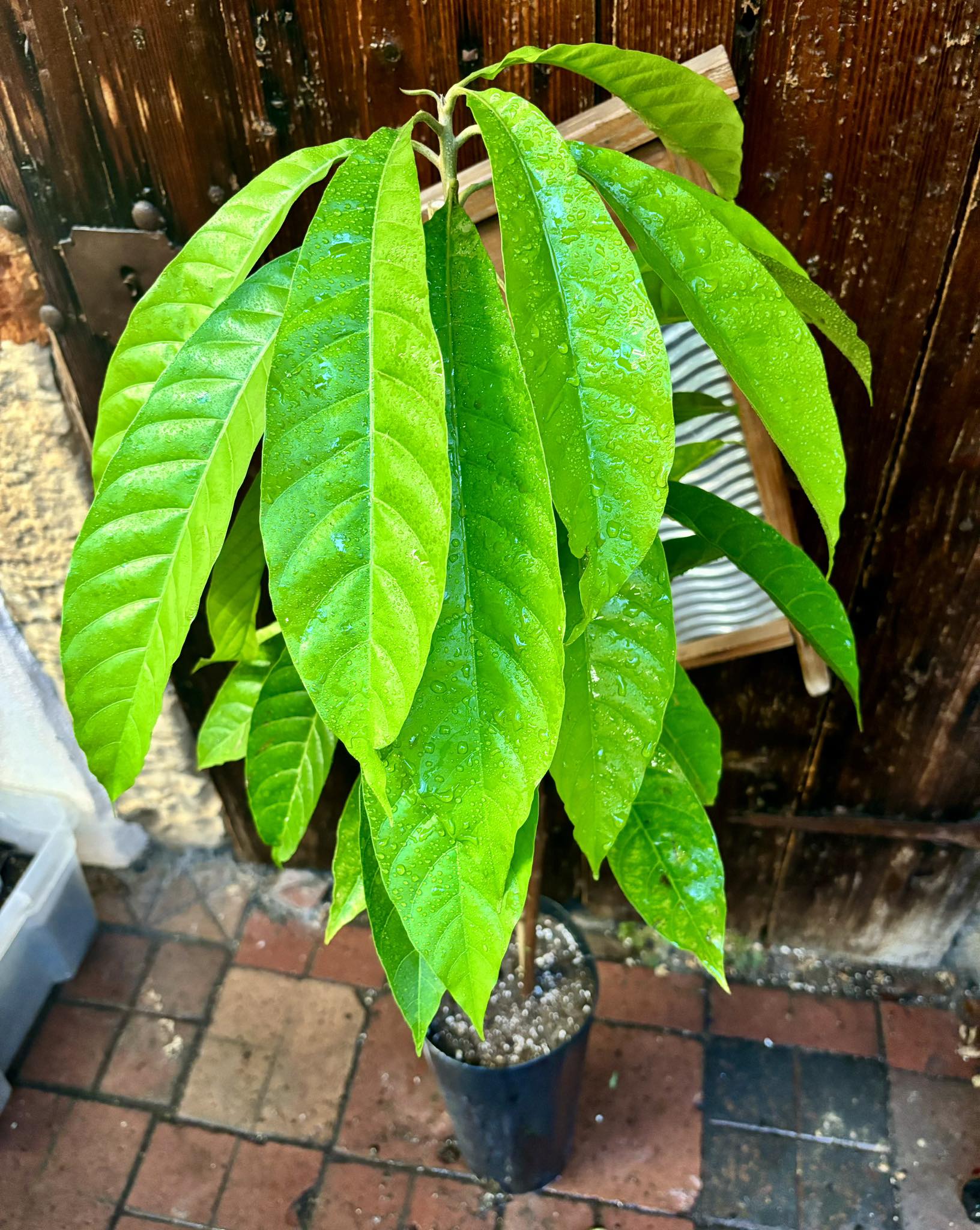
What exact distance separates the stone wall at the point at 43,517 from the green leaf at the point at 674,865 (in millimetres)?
1026

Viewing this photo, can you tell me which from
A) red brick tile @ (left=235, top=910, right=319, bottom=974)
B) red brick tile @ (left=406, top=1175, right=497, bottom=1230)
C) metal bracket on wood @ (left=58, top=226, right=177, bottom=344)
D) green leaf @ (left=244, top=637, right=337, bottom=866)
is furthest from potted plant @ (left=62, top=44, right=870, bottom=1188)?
red brick tile @ (left=235, top=910, right=319, bottom=974)

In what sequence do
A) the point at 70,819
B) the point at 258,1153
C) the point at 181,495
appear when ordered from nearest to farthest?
the point at 181,495, the point at 258,1153, the point at 70,819

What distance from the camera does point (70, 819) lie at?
1.93 metres

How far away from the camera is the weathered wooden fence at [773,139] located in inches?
40.2

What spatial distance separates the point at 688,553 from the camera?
102cm

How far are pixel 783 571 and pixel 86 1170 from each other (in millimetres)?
1623

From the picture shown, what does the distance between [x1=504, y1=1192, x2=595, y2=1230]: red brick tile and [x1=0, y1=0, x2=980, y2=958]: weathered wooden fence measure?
1.06 metres

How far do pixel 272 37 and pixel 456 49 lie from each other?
8.6 inches

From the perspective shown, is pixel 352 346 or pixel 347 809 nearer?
pixel 352 346

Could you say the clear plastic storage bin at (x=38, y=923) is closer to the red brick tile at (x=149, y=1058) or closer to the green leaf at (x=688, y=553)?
the red brick tile at (x=149, y=1058)

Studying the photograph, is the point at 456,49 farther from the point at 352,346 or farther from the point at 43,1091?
the point at 43,1091

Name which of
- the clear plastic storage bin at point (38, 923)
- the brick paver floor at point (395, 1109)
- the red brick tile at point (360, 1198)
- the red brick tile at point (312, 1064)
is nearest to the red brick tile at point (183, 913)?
the brick paver floor at point (395, 1109)

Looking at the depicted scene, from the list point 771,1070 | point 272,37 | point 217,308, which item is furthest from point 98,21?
point 771,1070

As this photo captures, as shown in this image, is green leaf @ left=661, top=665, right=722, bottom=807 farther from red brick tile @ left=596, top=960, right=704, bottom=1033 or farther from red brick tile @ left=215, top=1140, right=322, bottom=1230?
red brick tile @ left=215, top=1140, right=322, bottom=1230
